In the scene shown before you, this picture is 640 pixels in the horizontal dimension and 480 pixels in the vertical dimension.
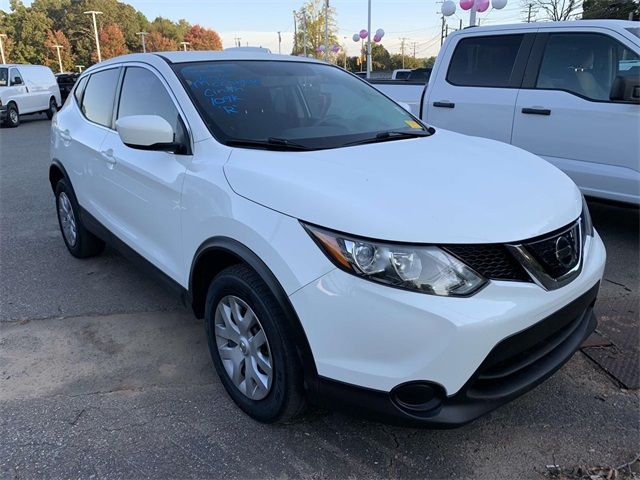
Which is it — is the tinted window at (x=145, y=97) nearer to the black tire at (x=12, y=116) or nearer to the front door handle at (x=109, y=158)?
the front door handle at (x=109, y=158)

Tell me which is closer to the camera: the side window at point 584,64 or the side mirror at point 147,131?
the side mirror at point 147,131

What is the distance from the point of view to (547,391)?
275cm

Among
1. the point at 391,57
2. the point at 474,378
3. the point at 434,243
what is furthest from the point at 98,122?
the point at 391,57

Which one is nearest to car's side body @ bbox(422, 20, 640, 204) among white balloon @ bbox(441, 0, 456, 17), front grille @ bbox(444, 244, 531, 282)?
front grille @ bbox(444, 244, 531, 282)

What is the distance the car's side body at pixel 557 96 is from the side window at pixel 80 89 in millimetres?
3558

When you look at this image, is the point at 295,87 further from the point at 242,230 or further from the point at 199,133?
the point at 242,230

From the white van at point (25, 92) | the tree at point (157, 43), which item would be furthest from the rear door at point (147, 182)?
the tree at point (157, 43)

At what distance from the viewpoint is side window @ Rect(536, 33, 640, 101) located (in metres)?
4.52

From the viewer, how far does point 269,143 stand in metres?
2.62

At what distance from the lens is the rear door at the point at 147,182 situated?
2.81m

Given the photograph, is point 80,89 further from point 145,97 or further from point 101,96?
point 145,97

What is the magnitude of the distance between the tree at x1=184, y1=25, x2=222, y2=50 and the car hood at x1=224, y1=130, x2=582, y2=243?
9930 centimetres

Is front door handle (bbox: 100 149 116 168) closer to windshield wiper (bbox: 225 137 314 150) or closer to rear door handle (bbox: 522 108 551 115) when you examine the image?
windshield wiper (bbox: 225 137 314 150)

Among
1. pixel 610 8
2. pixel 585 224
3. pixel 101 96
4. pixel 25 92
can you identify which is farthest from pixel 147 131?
pixel 610 8
